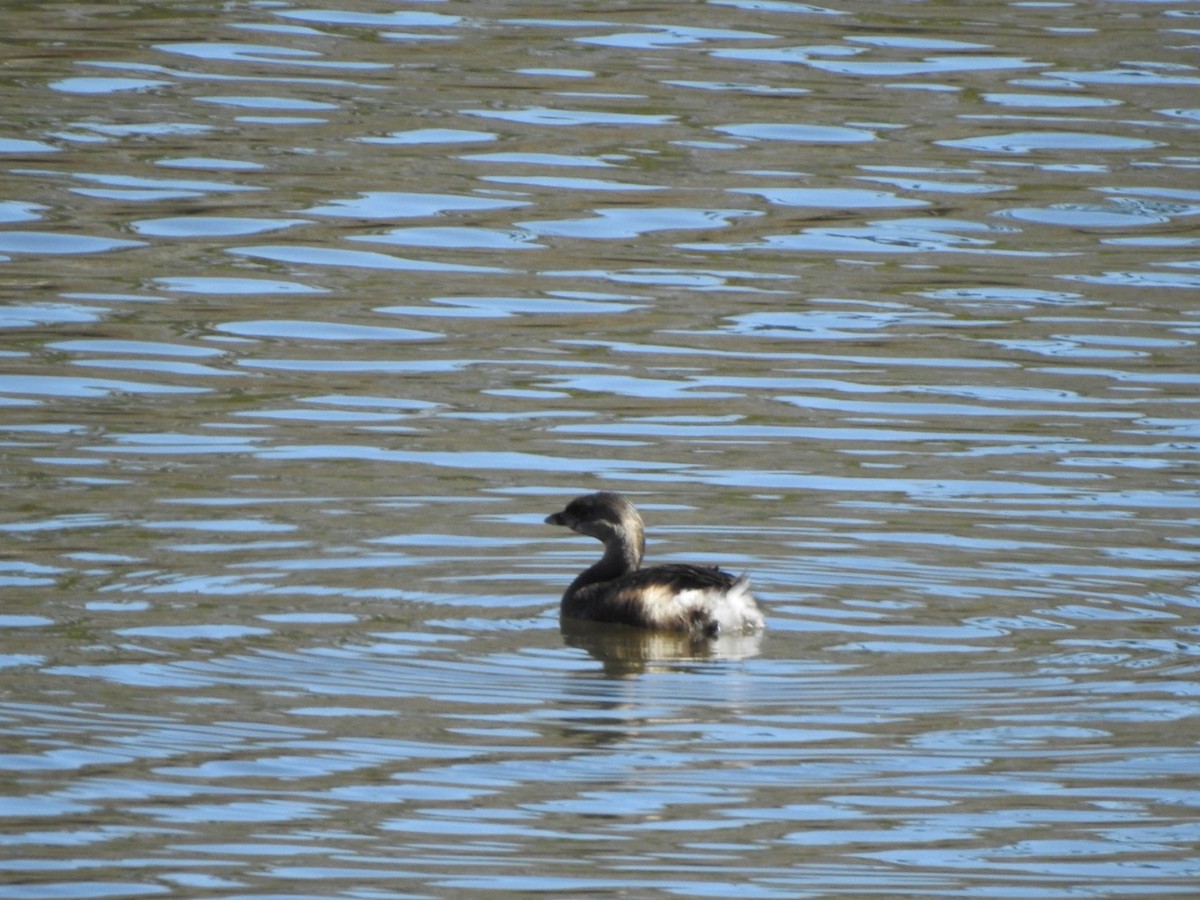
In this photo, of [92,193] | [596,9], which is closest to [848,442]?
[92,193]

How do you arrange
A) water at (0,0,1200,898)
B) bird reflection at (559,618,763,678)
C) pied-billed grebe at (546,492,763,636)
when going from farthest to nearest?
pied-billed grebe at (546,492,763,636)
bird reflection at (559,618,763,678)
water at (0,0,1200,898)

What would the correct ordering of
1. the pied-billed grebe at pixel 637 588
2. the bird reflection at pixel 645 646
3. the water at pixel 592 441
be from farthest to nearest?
the pied-billed grebe at pixel 637 588 → the bird reflection at pixel 645 646 → the water at pixel 592 441

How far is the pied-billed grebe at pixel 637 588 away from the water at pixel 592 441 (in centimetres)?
13

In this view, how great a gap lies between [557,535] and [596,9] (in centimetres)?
1107

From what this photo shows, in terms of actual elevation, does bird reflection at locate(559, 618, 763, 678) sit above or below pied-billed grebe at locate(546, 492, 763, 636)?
below

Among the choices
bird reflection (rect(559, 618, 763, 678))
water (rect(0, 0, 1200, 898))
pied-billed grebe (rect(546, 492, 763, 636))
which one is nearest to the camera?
water (rect(0, 0, 1200, 898))

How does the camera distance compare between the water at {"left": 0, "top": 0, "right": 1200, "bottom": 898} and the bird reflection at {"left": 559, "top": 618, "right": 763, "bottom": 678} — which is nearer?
the water at {"left": 0, "top": 0, "right": 1200, "bottom": 898}

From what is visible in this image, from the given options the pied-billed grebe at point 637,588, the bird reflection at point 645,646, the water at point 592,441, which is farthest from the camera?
the pied-billed grebe at point 637,588

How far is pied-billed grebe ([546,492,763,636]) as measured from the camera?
9219mm

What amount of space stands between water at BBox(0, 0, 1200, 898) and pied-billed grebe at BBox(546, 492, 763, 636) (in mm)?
127

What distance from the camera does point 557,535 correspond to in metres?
10.8

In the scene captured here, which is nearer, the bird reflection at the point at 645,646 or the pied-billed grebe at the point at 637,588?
the bird reflection at the point at 645,646

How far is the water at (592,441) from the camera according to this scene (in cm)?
713

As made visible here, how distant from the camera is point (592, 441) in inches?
471
